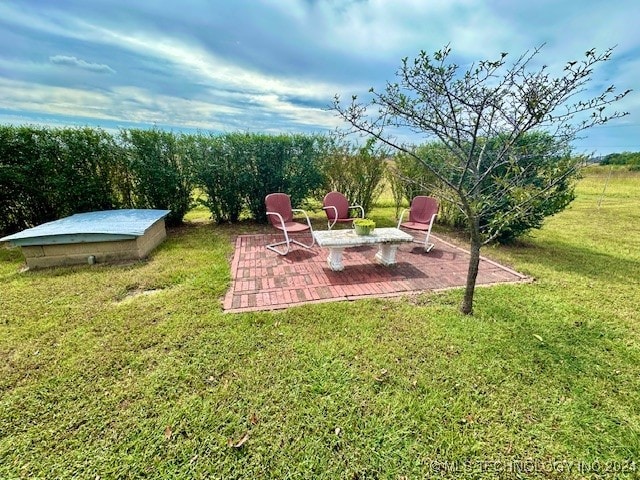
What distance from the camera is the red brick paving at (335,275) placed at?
10.8 feet

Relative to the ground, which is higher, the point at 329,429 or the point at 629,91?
the point at 629,91

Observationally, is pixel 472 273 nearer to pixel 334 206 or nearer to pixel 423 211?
pixel 423 211

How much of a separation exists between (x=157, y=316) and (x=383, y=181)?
6.40 m

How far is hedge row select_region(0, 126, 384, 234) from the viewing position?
5293mm

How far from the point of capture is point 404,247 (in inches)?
207

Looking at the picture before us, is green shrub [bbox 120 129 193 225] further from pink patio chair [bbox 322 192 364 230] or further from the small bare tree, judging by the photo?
the small bare tree

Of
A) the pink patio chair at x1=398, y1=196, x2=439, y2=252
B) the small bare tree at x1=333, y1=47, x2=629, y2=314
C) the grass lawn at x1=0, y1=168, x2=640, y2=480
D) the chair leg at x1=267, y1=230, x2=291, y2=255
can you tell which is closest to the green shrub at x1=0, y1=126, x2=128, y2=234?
the grass lawn at x1=0, y1=168, x2=640, y2=480

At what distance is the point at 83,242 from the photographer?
4086 mm

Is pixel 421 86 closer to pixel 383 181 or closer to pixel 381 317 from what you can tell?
pixel 381 317

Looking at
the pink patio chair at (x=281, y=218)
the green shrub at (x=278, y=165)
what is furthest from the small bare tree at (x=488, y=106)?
the green shrub at (x=278, y=165)

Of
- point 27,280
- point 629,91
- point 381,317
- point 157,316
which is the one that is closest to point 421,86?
point 629,91

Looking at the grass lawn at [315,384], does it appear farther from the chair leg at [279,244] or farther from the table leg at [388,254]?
the chair leg at [279,244]

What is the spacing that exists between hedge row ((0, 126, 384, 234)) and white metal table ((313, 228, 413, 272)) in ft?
9.44

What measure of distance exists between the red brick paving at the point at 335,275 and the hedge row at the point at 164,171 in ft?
7.31
